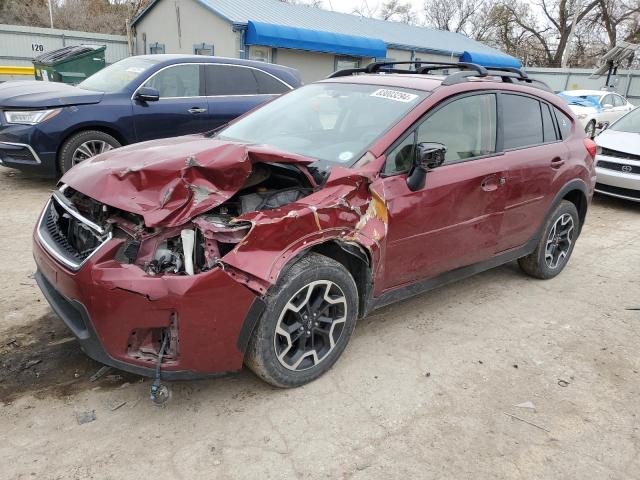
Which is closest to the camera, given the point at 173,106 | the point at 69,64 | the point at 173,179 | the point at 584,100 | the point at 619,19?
the point at 173,179

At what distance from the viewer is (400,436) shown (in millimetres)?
2699

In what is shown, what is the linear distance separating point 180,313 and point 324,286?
2.74 ft

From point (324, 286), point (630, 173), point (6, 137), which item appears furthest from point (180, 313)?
point (630, 173)

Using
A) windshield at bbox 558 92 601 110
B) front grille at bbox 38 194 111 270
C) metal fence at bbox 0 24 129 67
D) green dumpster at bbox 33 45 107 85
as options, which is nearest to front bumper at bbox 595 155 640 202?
front grille at bbox 38 194 111 270

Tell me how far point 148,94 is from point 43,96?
126 centimetres

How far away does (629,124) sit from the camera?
8977mm

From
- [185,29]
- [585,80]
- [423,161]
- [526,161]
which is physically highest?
[185,29]

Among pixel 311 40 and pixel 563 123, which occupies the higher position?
pixel 311 40

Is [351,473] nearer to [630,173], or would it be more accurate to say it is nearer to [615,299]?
[615,299]

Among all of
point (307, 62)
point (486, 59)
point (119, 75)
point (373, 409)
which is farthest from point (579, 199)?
point (486, 59)

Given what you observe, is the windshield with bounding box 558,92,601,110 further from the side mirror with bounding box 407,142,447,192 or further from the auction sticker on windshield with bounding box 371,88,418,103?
the side mirror with bounding box 407,142,447,192

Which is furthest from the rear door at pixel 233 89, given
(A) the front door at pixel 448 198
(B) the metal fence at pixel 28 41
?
(B) the metal fence at pixel 28 41

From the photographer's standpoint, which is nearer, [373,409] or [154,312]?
[154,312]

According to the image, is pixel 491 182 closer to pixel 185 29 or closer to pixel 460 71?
pixel 460 71
